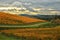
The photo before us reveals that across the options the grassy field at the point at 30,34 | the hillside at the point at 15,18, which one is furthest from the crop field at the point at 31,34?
the hillside at the point at 15,18

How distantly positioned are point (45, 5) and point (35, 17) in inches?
19.1

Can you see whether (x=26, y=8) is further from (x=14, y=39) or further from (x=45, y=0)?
(x=14, y=39)

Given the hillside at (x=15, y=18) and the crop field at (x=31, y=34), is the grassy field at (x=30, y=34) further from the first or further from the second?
the hillside at (x=15, y=18)

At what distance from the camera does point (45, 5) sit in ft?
17.7

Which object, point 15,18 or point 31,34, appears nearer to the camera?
point 31,34

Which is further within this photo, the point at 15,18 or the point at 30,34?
the point at 15,18

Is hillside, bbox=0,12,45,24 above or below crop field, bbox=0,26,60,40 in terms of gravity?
above

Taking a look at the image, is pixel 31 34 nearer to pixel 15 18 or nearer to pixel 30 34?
pixel 30 34

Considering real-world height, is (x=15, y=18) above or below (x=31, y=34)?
above

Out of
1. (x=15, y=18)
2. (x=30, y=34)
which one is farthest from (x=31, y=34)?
(x=15, y=18)

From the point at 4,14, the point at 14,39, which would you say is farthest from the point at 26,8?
the point at 14,39

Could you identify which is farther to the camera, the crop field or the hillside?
the hillside

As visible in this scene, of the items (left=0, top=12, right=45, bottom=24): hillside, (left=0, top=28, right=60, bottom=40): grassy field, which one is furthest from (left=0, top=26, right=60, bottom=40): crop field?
(left=0, top=12, right=45, bottom=24): hillside

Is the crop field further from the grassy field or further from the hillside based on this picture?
the hillside
